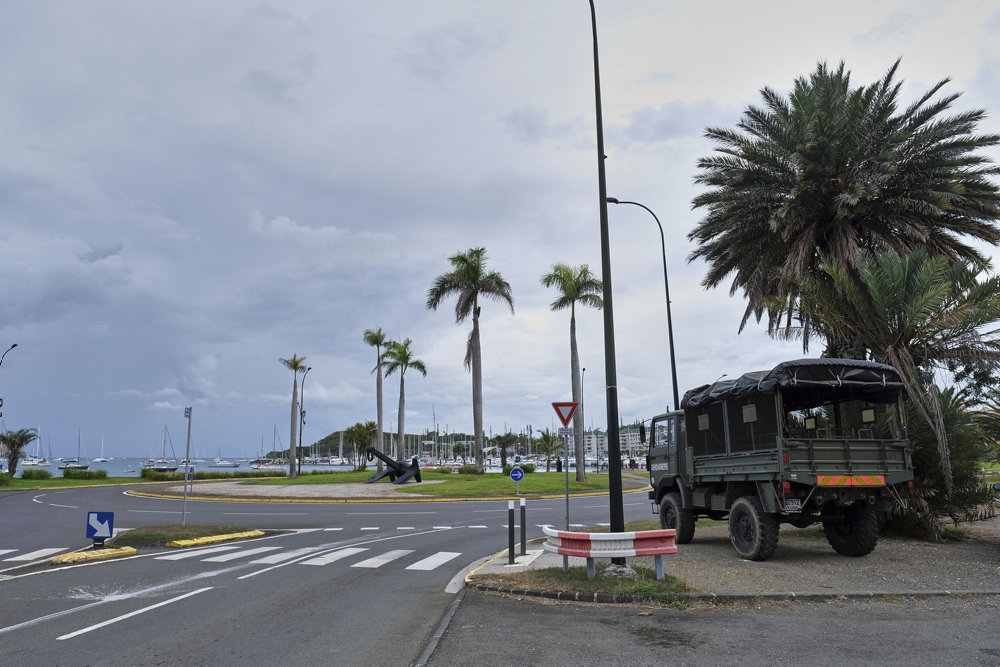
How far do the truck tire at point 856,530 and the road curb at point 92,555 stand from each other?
1382 centimetres

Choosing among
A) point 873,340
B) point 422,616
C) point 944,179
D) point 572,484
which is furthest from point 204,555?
point 572,484

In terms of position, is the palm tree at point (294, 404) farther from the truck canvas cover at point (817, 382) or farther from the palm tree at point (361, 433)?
the truck canvas cover at point (817, 382)

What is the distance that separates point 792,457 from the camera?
11203 mm

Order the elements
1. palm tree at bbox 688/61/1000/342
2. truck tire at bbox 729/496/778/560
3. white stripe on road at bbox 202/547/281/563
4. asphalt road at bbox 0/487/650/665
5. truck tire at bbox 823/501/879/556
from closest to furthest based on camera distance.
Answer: asphalt road at bbox 0/487/650/665 < truck tire at bbox 729/496/778/560 < truck tire at bbox 823/501/879/556 < white stripe on road at bbox 202/547/281/563 < palm tree at bbox 688/61/1000/342

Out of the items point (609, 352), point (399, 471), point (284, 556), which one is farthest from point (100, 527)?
point (399, 471)

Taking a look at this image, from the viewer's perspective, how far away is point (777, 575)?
10.2 meters

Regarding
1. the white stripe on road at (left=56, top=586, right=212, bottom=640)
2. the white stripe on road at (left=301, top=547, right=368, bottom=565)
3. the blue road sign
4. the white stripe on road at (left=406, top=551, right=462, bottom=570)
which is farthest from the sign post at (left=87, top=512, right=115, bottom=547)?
the white stripe on road at (left=406, top=551, right=462, bottom=570)

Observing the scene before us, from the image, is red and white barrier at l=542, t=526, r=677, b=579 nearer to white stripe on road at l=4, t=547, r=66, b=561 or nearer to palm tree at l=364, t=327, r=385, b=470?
white stripe on road at l=4, t=547, r=66, b=561

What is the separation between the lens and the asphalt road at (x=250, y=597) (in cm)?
684

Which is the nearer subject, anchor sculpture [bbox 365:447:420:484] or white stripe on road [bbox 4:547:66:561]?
white stripe on road [bbox 4:547:66:561]

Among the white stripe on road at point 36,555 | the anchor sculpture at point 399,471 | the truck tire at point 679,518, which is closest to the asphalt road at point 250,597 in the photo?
the white stripe on road at point 36,555

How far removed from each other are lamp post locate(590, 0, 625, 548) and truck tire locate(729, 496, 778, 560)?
246 centimetres

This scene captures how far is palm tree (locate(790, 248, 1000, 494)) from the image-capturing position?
46.0 ft

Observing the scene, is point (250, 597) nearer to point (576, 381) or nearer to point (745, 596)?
point (745, 596)
